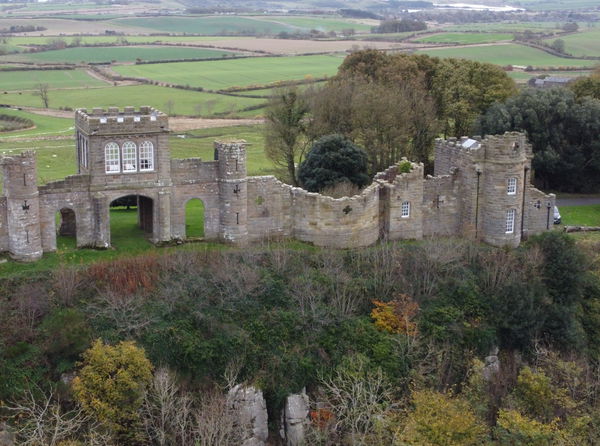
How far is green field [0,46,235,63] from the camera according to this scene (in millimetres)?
116188

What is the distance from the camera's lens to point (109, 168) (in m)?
46.9

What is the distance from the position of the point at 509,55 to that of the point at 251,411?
309ft

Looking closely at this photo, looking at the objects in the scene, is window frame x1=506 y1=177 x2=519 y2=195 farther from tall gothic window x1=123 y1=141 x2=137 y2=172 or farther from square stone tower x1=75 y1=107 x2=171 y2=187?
tall gothic window x1=123 y1=141 x2=137 y2=172

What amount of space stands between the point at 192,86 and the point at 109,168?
174 ft

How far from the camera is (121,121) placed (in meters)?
46.5

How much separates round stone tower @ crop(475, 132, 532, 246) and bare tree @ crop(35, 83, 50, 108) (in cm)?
4942

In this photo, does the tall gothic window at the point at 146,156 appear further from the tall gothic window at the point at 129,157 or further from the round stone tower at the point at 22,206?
the round stone tower at the point at 22,206

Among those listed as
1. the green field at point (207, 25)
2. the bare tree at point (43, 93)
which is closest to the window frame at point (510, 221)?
the bare tree at point (43, 93)

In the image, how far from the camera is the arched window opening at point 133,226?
1922 inches

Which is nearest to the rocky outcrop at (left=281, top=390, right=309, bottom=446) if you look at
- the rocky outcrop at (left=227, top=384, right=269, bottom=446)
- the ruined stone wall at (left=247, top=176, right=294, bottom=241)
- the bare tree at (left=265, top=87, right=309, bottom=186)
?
the rocky outcrop at (left=227, top=384, right=269, bottom=446)

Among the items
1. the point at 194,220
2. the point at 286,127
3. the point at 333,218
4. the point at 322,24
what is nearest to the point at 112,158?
the point at 194,220

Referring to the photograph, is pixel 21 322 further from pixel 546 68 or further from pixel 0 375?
pixel 546 68

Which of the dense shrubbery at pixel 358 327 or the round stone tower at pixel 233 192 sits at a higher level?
the round stone tower at pixel 233 192

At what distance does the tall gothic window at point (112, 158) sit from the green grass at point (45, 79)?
5158cm
